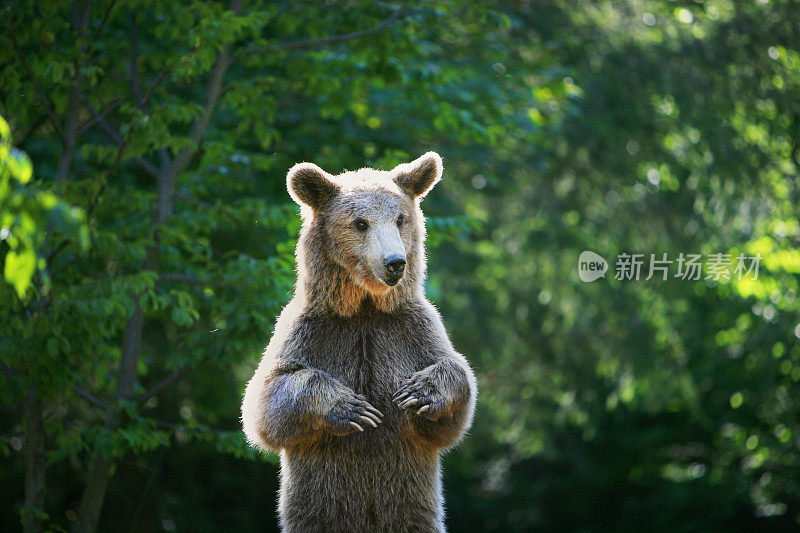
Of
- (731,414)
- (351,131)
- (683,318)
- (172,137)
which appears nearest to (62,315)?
(172,137)

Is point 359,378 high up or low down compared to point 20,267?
down

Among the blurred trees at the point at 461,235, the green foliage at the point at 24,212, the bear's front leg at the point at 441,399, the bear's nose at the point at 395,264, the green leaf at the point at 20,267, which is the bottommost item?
the blurred trees at the point at 461,235

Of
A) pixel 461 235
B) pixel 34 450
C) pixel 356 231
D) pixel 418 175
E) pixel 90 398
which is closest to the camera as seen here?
pixel 356 231

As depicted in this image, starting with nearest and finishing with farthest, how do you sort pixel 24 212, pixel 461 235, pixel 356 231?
pixel 24 212, pixel 356 231, pixel 461 235

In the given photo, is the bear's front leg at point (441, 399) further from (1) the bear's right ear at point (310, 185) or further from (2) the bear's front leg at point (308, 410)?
(1) the bear's right ear at point (310, 185)

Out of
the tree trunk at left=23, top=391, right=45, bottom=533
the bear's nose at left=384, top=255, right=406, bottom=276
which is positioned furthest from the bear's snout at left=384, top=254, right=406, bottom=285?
the tree trunk at left=23, top=391, right=45, bottom=533

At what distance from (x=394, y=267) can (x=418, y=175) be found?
28.1 inches

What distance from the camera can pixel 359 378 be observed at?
364 cm

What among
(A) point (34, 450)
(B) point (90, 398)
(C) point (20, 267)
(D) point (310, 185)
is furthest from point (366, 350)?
(A) point (34, 450)

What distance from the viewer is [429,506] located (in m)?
3.70

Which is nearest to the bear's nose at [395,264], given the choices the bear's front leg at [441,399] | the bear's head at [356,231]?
the bear's head at [356,231]

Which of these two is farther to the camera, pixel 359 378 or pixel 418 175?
pixel 418 175

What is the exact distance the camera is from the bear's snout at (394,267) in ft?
10.6

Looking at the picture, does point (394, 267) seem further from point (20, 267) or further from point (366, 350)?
point (20, 267)
